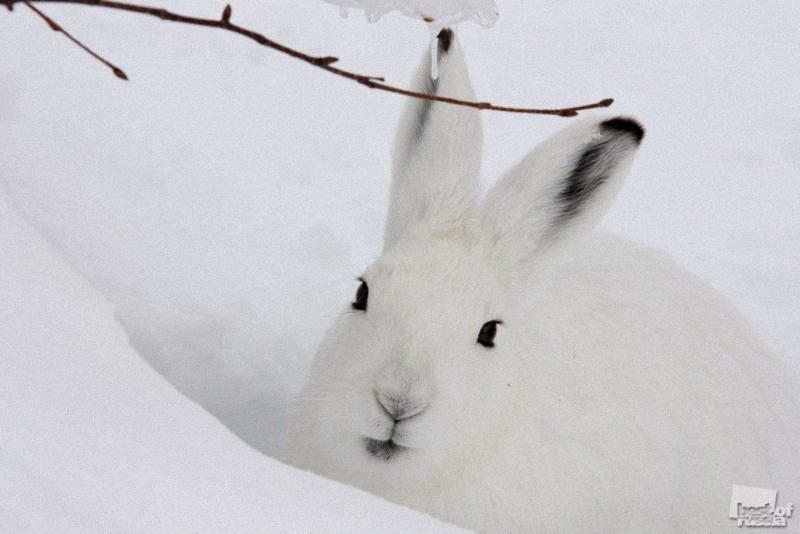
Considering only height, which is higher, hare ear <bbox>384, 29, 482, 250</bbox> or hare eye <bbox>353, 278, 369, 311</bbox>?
hare ear <bbox>384, 29, 482, 250</bbox>

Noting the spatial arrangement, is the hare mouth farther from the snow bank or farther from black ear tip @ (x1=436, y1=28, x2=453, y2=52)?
black ear tip @ (x1=436, y1=28, x2=453, y2=52)

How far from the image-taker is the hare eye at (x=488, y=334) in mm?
3467

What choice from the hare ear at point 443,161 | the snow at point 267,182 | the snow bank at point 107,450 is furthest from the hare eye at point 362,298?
the snow bank at point 107,450

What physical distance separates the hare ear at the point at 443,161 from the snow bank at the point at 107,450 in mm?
1617

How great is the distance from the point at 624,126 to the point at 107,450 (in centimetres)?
234

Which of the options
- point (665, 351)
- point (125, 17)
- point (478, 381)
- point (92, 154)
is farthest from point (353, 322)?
point (125, 17)

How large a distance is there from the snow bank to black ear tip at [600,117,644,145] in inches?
69.4

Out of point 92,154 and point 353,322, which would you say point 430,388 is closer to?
point 353,322

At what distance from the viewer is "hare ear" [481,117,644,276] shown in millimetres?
3684

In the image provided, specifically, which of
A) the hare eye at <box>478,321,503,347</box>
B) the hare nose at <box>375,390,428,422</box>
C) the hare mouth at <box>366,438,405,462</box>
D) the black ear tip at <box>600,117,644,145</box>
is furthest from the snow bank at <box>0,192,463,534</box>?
the black ear tip at <box>600,117,644,145</box>

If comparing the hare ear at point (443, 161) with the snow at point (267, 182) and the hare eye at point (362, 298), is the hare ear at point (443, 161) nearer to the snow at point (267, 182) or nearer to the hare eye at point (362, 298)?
the hare eye at point (362, 298)

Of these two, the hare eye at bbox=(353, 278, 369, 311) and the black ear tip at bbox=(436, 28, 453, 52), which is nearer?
the hare eye at bbox=(353, 278, 369, 311)

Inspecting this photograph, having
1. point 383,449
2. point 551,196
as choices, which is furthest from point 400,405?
point 551,196

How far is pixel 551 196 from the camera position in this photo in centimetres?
376
